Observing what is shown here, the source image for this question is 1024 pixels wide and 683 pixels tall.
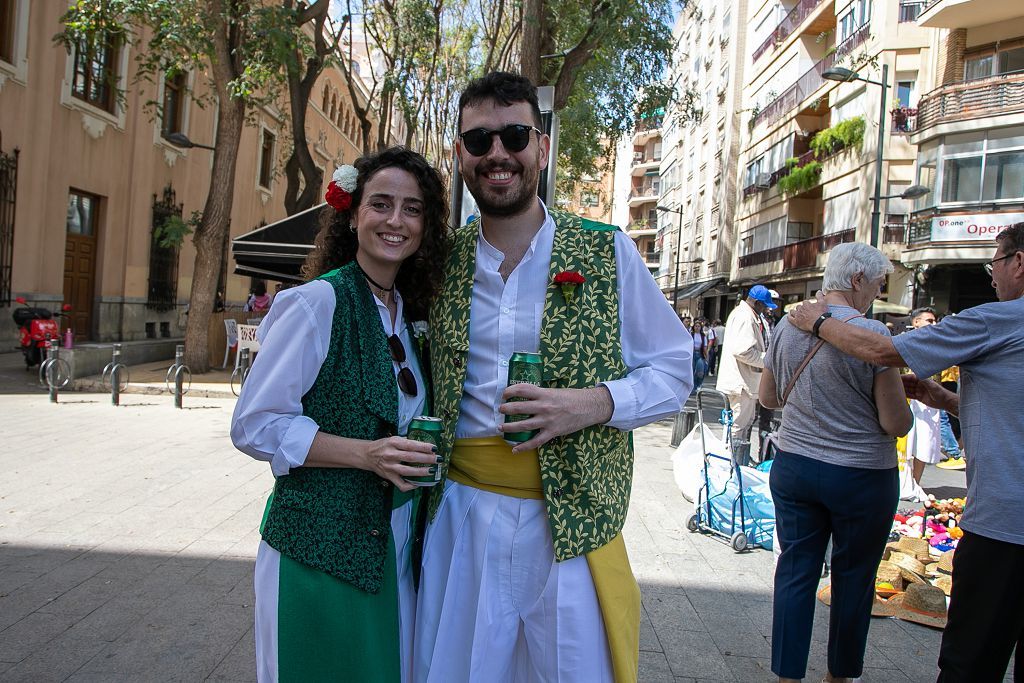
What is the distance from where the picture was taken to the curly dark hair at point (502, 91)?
7.26 ft

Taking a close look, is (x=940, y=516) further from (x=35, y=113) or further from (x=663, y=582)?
(x=35, y=113)

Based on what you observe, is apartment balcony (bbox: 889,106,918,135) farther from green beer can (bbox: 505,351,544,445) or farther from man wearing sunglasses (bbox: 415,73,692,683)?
green beer can (bbox: 505,351,544,445)

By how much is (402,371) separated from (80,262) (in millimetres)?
18208

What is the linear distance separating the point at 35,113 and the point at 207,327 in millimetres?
5633

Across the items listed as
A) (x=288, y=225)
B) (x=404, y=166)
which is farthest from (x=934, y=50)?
(x=404, y=166)

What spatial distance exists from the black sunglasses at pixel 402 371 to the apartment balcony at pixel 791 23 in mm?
32457

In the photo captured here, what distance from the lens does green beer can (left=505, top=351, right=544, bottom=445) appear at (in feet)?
6.03

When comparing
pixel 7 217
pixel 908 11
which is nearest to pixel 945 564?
pixel 7 217

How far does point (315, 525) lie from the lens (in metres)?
1.97

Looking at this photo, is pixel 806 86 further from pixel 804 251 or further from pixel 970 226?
pixel 970 226

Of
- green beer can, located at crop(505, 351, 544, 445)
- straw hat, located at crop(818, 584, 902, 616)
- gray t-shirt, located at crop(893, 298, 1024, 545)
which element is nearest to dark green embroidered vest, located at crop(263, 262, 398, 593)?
green beer can, located at crop(505, 351, 544, 445)

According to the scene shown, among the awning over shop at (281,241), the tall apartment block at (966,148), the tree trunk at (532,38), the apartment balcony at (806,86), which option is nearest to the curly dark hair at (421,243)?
the tree trunk at (532,38)

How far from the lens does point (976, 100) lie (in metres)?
22.3

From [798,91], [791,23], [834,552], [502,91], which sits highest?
[791,23]
